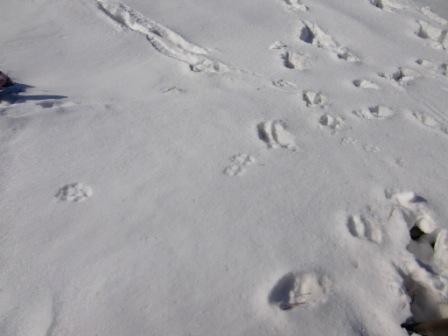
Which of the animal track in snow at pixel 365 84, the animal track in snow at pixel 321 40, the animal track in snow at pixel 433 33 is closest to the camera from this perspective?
the animal track in snow at pixel 365 84

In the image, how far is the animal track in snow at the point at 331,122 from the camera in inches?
203

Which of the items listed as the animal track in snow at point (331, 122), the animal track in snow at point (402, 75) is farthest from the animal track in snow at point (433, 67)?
the animal track in snow at point (331, 122)

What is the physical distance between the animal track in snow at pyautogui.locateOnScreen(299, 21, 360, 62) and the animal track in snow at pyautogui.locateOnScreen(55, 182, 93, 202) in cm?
464

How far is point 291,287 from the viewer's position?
11.2 feet

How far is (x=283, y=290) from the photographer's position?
338 centimetres

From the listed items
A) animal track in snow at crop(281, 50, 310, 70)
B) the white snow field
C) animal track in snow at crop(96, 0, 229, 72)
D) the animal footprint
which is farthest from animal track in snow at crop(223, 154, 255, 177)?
animal track in snow at crop(281, 50, 310, 70)

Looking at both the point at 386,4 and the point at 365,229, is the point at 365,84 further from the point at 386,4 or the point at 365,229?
the point at 386,4

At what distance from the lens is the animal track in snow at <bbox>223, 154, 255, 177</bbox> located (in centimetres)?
442

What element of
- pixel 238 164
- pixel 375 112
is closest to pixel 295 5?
pixel 375 112

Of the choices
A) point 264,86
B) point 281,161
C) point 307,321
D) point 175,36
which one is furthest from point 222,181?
point 175,36

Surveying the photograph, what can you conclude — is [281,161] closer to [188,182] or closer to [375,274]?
[188,182]

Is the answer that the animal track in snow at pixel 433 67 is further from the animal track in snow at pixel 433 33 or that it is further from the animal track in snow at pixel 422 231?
the animal track in snow at pixel 422 231

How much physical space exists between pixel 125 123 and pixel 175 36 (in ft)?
8.52

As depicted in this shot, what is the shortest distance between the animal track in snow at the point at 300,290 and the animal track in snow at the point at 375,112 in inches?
108
